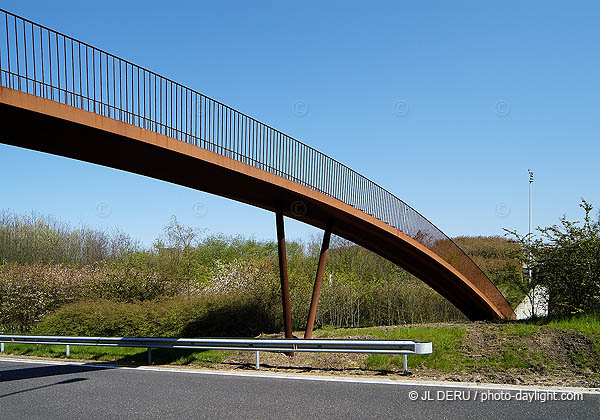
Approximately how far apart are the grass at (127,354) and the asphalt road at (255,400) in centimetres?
235

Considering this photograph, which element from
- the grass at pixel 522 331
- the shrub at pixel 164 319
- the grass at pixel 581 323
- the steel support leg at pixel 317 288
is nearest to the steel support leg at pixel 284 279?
the steel support leg at pixel 317 288

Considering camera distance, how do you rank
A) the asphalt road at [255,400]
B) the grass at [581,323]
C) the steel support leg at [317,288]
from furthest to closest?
1. the steel support leg at [317,288]
2. the grass at [581,323]
3. the asphalt road at [255,400]

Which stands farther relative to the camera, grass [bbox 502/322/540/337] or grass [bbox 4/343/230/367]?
grass [bbox 4/343/230/367]

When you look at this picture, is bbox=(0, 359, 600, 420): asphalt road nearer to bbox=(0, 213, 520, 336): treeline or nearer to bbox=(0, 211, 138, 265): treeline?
bbox=(0, 213, 520, 336): treeline

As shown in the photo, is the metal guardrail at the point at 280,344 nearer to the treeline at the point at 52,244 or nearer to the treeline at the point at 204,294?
the treeline at the point at 204,294

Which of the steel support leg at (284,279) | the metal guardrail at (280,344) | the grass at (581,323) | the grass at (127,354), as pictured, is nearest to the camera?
the metal guardrail at (280,344)

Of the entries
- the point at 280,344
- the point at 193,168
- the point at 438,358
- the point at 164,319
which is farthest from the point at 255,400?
the point at 164,319

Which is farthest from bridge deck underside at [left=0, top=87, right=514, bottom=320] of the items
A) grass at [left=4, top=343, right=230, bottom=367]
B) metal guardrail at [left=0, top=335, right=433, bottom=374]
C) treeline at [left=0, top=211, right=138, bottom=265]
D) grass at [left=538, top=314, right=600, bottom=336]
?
treeline at [left=0, top=211, right=138, bottom=265]

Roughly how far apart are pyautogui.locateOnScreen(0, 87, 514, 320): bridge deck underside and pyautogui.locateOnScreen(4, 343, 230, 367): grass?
13.2ft

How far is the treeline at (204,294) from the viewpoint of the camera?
1803 centimetres

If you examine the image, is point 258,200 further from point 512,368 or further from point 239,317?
point 512,368

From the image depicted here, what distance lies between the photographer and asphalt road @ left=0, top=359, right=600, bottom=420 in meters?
7.27

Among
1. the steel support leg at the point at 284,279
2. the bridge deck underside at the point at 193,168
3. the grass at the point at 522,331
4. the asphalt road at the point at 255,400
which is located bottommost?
the asphalt road at the point at 255,400

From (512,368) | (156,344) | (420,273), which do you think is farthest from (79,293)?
(512,368)
